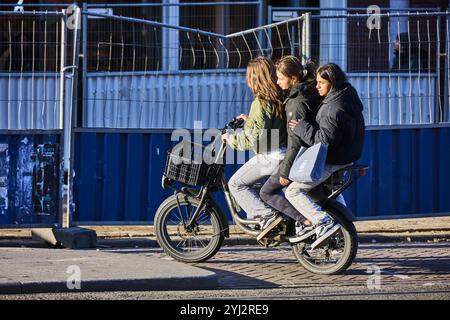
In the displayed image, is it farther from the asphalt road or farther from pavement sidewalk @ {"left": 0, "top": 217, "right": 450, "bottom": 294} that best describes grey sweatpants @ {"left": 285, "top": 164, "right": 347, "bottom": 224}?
pavement sidewalk @ {"left": 0, "top": 217, "right": 450, "bottom": 294}

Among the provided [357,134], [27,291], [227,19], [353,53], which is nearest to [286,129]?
[357,134]

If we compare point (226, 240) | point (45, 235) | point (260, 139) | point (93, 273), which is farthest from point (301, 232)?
point (45, 235)

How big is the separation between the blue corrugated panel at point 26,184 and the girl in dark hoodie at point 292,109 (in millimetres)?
2767

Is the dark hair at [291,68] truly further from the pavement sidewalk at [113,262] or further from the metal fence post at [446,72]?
the metal fence post at [446,72]

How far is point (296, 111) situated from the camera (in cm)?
870

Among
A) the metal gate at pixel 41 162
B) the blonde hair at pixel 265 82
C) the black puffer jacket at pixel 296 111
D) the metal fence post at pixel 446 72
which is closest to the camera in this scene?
the black puffer jacket at pixel 296 111

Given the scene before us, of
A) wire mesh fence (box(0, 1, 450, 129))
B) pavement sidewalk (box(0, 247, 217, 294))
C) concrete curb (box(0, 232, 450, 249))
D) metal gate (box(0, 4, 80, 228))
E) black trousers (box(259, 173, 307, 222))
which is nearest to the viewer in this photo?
pavement sidewalk (box(0, 247, 217, 294))

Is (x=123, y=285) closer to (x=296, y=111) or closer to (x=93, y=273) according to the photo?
(x=93, y=273)

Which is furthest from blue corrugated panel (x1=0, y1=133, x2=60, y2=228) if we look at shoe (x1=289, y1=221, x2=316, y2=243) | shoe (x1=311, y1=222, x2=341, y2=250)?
shoe (x1=311, y1=222, x2=341, y2=250)

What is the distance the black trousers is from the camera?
8.82 metres

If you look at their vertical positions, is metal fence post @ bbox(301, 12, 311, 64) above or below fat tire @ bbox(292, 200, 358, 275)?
above

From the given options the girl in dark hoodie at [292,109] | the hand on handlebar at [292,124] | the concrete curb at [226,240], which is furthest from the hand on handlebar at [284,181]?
the concrete curb at [226,240]

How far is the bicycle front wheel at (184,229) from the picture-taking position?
9211 millimetres

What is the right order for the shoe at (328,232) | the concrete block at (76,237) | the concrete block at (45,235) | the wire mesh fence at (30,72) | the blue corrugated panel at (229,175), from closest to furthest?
the shoe at (328,232) < the concrete block at (76,237) < the concrete block at (45,235) < the blue corrugated panel at (229,175) < the wire mesh fence at (30,72)
